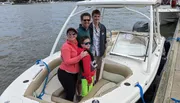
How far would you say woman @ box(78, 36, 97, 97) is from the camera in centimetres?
311

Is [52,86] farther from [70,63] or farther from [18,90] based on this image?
[70,63]

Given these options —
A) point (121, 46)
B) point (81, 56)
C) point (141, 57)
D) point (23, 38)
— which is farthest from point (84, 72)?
point (23, 38)

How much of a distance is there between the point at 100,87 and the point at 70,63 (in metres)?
0.94

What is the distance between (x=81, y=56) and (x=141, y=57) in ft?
5.25

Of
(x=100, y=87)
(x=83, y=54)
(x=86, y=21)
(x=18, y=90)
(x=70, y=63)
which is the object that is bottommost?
(x=100, y=87)

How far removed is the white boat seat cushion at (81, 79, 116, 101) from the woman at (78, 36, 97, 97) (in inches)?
3.9

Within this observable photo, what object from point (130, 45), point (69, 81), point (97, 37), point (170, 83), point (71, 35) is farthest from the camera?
point (130, 45)

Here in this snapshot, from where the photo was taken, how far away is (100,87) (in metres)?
3.70

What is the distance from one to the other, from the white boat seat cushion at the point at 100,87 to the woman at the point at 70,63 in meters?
0.31

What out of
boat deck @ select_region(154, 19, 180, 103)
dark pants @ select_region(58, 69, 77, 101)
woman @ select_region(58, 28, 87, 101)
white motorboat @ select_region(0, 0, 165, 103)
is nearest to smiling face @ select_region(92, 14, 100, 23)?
white motorboat @ select_region(0, 0, 165, 103)

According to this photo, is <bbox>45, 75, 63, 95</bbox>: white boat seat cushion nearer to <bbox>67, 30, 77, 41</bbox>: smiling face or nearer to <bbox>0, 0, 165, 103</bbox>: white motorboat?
<bbox>0, 0, 165, 103</bbox>: white motorboat

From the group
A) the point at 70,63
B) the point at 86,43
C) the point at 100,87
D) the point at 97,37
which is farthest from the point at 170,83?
the point at 70,63

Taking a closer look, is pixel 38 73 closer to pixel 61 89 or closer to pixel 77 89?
pixel 61 89

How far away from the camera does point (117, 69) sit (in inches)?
154
